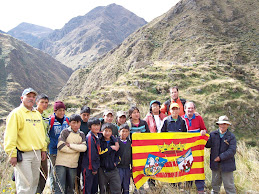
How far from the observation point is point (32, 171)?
3352 mm

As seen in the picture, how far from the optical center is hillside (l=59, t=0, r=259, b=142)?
49.8ft

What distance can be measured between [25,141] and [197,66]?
22124 mm

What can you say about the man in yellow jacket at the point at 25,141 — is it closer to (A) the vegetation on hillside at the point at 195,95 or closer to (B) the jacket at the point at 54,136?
(B) the jacket at the point at 54,136

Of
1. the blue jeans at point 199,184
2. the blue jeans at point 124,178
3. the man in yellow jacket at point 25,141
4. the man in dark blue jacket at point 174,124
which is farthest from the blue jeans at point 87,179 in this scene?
the blue jeans at point 199,184

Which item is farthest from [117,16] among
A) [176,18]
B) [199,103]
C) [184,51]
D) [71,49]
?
[199,103]

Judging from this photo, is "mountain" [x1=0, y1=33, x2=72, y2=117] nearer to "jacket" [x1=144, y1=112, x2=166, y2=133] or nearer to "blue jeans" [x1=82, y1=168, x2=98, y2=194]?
"jacket" [x1=144, y1=112, x2=166, y2=133]

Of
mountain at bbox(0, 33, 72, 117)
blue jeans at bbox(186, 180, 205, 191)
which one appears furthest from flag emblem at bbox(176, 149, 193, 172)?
mountain at bbox(0, 33, 72, 117)

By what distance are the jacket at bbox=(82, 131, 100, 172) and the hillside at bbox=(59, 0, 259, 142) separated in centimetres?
731

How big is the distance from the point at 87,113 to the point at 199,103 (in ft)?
42.8

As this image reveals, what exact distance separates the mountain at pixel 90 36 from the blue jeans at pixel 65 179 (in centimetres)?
11728

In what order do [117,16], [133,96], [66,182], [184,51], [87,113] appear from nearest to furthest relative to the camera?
[66,182] < [87,113] < [133,96] < [184,51] < [117,16]

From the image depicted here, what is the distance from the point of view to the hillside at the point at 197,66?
15.2m

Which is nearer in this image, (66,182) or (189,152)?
(66,182)

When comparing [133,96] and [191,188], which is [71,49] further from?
[191,188]
